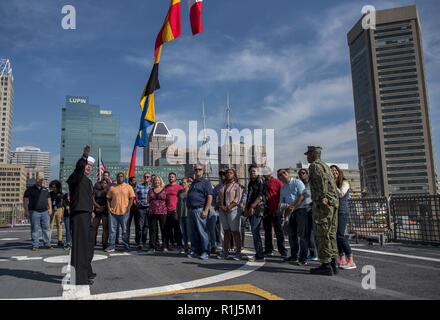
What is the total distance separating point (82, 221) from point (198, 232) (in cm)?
300

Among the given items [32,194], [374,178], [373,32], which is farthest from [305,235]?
[373,32]

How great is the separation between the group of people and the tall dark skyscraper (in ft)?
476

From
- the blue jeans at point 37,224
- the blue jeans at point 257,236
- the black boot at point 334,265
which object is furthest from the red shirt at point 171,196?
the black boot at point 334,265

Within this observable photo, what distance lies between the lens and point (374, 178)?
144 meters

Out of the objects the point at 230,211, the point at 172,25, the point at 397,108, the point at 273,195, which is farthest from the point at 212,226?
the point at 397,108

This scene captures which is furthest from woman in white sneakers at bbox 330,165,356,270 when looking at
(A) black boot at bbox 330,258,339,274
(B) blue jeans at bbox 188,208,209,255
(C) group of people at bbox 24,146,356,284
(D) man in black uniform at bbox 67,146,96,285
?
(D) man in black uniform at bbox 67,146,96,285

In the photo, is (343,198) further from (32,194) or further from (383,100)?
(383,100)

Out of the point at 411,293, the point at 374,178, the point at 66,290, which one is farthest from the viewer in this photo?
the point at 374,178

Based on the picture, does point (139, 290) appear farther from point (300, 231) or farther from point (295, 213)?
point (295, 213)

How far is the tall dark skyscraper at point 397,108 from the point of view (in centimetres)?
14362

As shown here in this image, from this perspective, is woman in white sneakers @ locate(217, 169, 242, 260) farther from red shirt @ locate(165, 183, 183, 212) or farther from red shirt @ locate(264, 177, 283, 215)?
red shirt @ locate(165, 183, 183, 212)

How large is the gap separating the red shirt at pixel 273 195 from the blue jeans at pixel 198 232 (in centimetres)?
151

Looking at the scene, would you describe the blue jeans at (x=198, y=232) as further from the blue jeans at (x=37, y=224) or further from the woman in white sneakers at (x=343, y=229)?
the blue jeans at (x=37, y=224)

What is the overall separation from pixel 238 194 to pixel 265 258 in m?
1.48
